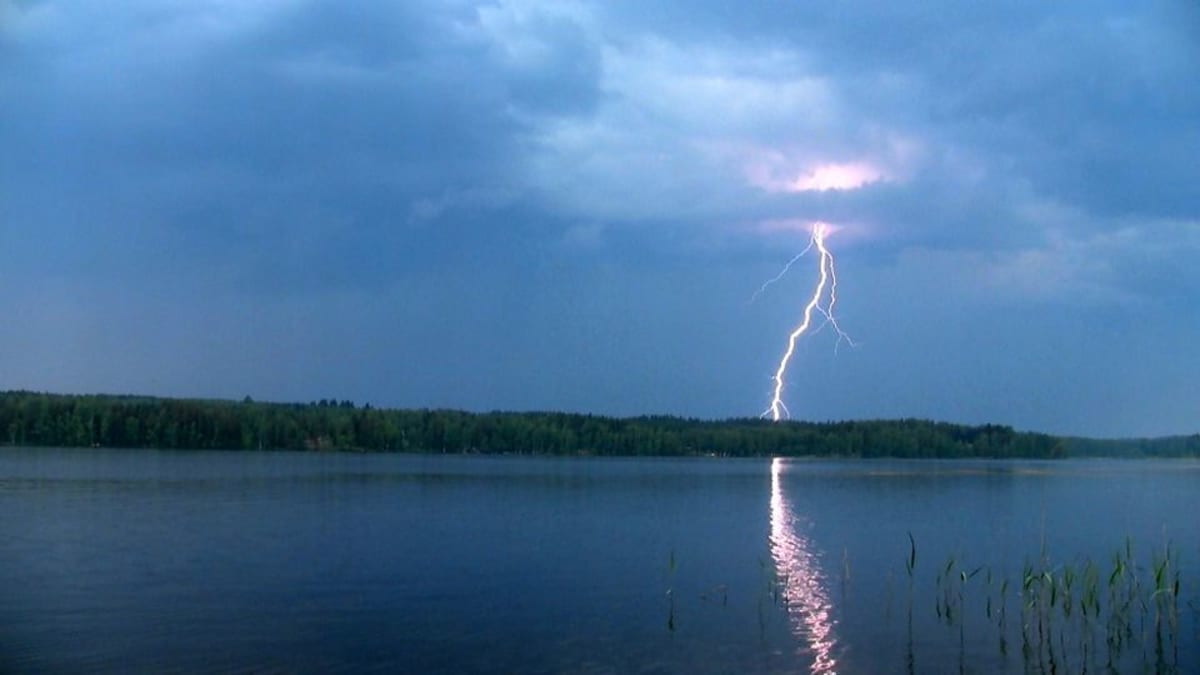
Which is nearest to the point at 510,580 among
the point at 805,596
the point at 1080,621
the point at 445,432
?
the point at 805,596

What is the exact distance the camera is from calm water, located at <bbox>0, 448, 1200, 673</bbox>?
16.8 m

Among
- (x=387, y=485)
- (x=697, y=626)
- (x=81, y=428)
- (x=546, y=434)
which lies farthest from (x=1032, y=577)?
(x=546, y=434)

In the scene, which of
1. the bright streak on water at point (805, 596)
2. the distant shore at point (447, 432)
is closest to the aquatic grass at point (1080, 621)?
the bright streak on water at point (805, 596)

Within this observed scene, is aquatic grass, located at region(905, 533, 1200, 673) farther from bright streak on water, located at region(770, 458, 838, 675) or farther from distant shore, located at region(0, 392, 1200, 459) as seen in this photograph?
distant shore, located at region(0, 392, 1200, 459)

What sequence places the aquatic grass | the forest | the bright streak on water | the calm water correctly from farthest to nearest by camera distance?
the forest, the bright streak on water, the aquatic grass, the calm water

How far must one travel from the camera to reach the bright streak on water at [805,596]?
17625 mm

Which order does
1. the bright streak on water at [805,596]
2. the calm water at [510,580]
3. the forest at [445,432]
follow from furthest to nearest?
1. the forest at [445,432]
2. the bright streak on water at [805,596]
3. the calm water at [510,580]

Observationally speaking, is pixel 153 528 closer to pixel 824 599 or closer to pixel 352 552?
pixel 352 552

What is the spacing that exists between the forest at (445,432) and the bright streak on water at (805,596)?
295 ft

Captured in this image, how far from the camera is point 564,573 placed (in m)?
25.5

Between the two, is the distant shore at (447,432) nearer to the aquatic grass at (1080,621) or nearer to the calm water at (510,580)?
the calm water at (510,580)

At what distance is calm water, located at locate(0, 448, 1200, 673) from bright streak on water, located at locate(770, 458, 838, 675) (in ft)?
0.31

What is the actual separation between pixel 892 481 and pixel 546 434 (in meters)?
72.2

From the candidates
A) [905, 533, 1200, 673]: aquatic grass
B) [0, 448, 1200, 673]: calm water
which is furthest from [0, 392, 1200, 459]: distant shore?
[905, 533, 1200, 673]: aquatic grass
